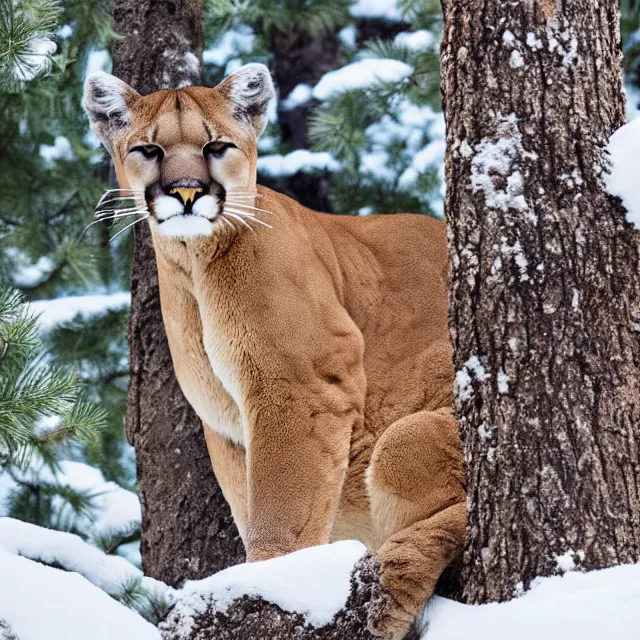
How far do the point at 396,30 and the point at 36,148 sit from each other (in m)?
3.09

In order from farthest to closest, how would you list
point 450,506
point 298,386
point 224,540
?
point 224,540 → point 298,386 → point 450,506

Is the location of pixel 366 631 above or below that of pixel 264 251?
below

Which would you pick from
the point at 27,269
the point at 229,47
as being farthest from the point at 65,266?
the point at 229,47

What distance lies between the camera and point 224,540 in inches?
193

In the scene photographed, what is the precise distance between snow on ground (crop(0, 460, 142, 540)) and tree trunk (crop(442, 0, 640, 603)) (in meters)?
3.75

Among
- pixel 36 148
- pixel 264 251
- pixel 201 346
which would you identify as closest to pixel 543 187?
pixel 264 251

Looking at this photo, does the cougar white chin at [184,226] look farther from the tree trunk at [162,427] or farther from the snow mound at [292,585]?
the snow mound at [292,585]

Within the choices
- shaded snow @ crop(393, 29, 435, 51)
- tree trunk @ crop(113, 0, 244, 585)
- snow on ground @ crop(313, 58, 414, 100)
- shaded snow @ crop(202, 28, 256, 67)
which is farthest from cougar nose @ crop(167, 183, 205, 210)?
shaded snow @ crop(202, 28, 256, 67)

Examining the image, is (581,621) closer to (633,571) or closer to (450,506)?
(633,571)

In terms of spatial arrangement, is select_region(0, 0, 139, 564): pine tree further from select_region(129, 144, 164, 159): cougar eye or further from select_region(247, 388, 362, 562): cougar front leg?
select_region(247, 388, 362, 562): cougar front leg

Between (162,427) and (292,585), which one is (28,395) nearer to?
(292,585)

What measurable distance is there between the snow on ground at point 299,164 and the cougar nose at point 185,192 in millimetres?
4057

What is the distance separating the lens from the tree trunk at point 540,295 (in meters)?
2.79

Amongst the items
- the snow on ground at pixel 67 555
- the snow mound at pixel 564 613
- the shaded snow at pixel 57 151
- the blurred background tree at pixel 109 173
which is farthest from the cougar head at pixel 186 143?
the shaded snow at pixel 57 151
